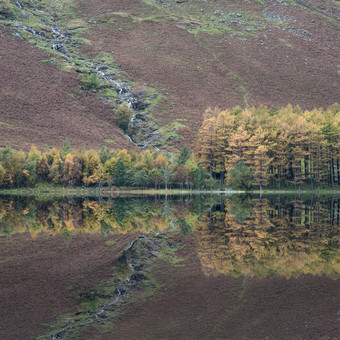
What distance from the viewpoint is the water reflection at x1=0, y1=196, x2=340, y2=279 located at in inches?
814

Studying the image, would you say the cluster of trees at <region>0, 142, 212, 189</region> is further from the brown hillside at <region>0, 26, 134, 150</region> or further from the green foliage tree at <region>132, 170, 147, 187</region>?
the brown hillside at <region>0, 26, 134, 150</region>

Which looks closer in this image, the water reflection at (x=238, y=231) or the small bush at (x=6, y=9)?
the water reflection at (x=238, y=231)

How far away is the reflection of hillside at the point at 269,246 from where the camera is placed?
20.1 meters

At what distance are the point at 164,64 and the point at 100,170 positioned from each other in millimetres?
76337

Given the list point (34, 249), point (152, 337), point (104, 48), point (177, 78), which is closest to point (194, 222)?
point (34, 249)

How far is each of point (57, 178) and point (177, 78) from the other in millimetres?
73845

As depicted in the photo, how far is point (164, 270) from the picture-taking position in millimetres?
20297

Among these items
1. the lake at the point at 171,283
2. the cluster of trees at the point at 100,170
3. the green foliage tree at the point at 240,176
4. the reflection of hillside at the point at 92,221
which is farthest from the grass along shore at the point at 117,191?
the lake at the point at 171,283

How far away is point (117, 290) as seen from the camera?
17172 mm

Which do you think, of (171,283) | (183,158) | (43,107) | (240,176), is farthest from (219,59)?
(171,283)

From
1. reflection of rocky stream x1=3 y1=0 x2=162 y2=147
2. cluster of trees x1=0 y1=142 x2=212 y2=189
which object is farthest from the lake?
reflection of rocky stream x1=3 y1=0 x2=162 y2=147

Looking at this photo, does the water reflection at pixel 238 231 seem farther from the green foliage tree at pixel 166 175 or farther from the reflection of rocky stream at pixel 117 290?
the green foliage tree at pixel 166 175

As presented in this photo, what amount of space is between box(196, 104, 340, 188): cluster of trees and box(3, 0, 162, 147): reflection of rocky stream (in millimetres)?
31852

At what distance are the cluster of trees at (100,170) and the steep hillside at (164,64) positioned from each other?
1867 centimetres
